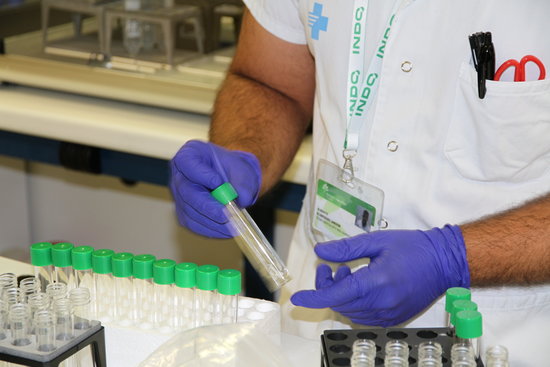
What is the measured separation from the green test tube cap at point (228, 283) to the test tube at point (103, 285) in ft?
0.55

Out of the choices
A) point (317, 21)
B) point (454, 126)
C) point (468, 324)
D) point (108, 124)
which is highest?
point (317, 21)

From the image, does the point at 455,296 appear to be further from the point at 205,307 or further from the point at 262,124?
the point at 262,124

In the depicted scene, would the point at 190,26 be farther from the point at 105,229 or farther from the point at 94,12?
the point at 105,229

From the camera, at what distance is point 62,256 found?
1.21m

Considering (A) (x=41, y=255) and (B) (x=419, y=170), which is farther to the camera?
(B) (x=419, y=170)

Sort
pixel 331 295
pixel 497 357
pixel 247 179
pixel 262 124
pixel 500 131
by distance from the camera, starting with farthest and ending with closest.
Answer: pixel 262 124 → pixel 247 179 → pixel 500 131 → pixel 331 295 → pixel 497 357

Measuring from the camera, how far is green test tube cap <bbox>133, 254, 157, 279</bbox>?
1.18 meters

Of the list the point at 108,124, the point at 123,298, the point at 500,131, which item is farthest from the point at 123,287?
the point at 108,124

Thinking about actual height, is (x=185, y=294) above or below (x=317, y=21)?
below

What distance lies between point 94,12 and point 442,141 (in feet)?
4.65

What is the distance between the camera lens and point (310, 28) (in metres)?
1.45

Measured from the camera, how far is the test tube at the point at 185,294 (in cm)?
115

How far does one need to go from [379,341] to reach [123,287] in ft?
1.30

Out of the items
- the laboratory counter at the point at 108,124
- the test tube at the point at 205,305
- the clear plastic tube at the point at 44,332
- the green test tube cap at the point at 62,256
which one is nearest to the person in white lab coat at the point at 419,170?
the test tube at the point at 205,305
